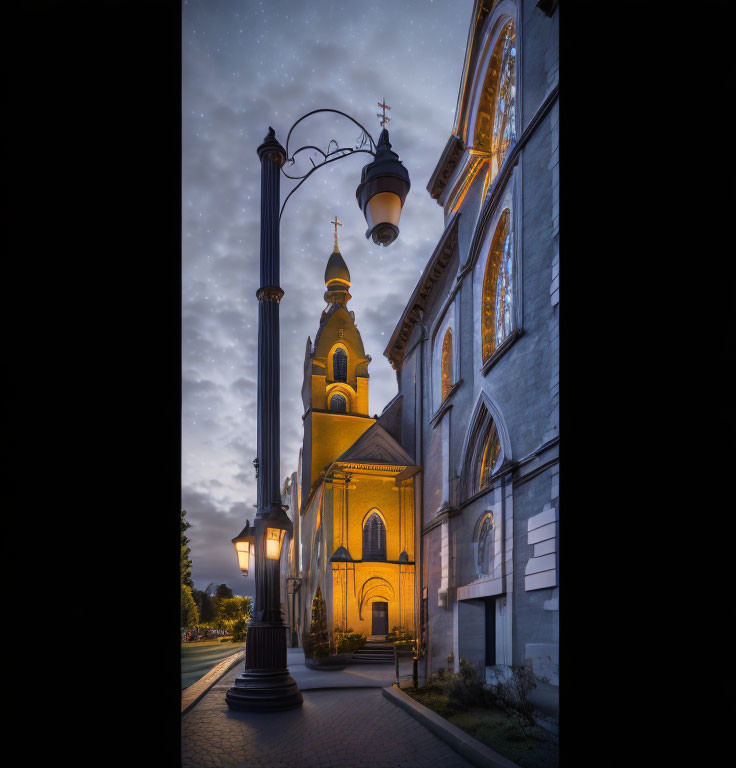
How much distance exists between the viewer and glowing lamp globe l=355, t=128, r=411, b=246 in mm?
5891

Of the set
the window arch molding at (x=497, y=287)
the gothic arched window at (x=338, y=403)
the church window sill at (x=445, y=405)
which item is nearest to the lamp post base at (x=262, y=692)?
the window arch molding at (x=497, y=287)

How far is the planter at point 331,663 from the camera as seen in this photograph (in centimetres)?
2092

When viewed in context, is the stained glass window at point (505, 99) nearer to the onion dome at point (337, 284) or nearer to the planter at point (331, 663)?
the planter at point (331, 663)

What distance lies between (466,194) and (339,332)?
2137cm

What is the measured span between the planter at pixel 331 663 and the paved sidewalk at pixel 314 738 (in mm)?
9069

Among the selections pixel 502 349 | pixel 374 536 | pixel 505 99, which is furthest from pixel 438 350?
pixel 374 536

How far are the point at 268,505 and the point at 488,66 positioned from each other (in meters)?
9.94

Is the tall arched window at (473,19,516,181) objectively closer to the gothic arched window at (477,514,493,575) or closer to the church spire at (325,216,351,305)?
the gothic arched window at (477,514,493,575)

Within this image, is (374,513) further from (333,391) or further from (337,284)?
(337,284)

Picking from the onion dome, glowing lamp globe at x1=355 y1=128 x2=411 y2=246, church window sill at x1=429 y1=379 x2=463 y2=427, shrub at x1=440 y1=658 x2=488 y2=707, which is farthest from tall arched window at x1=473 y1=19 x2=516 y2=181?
the onion dome

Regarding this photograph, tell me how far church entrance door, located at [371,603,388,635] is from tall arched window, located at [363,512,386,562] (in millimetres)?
1994
